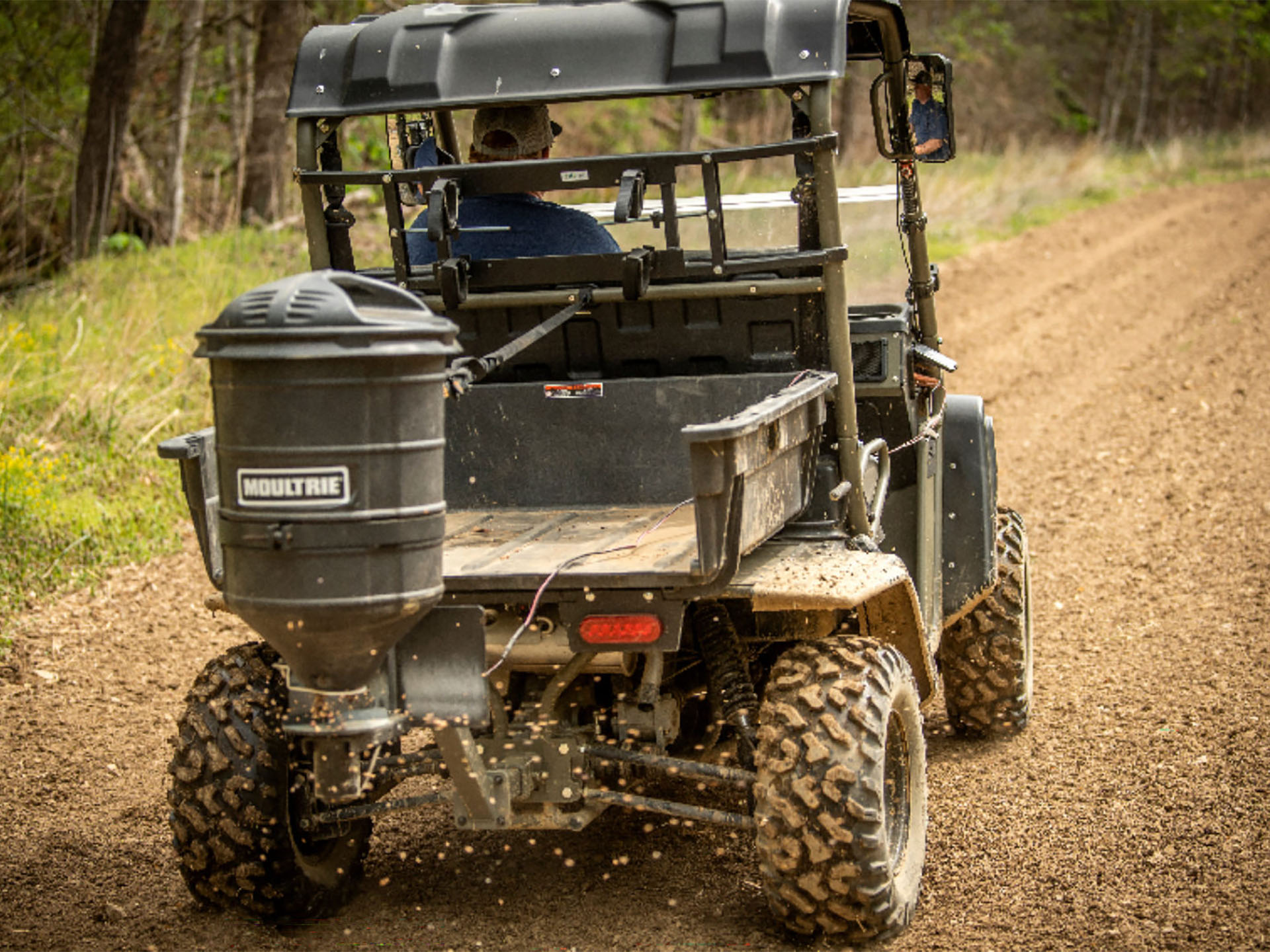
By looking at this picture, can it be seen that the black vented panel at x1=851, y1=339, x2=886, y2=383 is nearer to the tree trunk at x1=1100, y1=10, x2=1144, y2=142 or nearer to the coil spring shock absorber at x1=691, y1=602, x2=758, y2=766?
the coil spring shock absorber at x1=691, y1=602, x2=758, y2=766

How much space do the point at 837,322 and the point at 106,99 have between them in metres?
8.99

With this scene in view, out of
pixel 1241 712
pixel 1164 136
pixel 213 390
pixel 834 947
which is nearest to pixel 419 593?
pixel 213 390

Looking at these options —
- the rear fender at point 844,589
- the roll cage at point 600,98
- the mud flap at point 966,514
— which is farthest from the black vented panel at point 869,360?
the rear fender at point 844,589

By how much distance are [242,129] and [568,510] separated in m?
13.6

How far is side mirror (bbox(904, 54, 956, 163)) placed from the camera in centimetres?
441

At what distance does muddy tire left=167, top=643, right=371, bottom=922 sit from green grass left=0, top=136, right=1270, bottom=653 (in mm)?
2416

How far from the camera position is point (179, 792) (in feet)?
12.1

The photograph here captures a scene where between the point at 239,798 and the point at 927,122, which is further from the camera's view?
the point at 927,122

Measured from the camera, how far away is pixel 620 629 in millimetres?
3377

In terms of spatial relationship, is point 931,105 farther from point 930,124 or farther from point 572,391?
point 572,391

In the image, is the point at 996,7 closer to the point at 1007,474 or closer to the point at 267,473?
the point at 1007,474

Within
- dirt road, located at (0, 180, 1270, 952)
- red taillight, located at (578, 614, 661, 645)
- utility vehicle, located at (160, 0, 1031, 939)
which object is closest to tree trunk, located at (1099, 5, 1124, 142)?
dirt road, located at (0, 180, 1270, 952)

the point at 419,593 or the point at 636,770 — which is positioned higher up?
the point at 419,593

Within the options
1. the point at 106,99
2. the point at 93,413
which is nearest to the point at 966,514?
the point at 93,413
